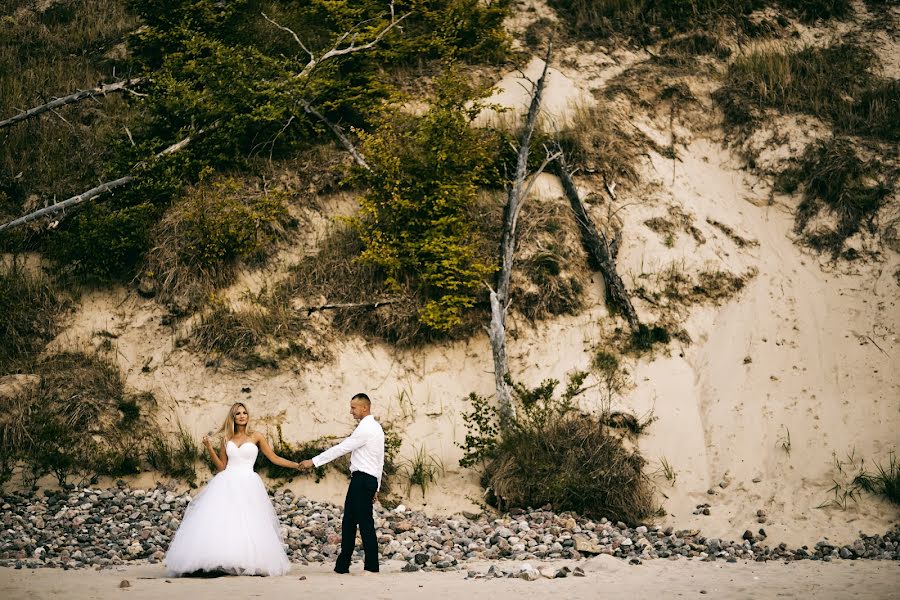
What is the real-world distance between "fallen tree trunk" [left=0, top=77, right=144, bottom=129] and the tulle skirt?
970 cm

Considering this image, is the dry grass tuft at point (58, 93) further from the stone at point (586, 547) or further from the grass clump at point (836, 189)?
the grass clump at point (836, 189)

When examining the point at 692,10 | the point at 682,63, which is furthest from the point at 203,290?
the point at 692,10

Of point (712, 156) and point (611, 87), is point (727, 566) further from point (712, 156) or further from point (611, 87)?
point (611, 87)

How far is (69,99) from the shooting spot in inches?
599

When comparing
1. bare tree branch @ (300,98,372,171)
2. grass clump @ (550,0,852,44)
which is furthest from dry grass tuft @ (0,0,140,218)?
grass clump @ (550,0,852,44)

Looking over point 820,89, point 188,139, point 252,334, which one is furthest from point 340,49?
point 820,89

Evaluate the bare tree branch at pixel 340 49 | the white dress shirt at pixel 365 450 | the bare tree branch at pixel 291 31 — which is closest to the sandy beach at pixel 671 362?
the white dress shirt at pixel 365 450

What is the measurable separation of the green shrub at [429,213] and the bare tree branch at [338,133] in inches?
20.1

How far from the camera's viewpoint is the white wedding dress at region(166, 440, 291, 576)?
308 inches

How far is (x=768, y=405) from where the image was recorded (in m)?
12.8

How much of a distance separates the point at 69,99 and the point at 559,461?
1074 cm

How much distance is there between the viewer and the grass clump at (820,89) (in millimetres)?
16156

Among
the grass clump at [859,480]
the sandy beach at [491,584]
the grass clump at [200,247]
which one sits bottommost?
the grass clump at [859,480]

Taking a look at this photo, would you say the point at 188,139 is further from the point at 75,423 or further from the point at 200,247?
the point at 75,423
